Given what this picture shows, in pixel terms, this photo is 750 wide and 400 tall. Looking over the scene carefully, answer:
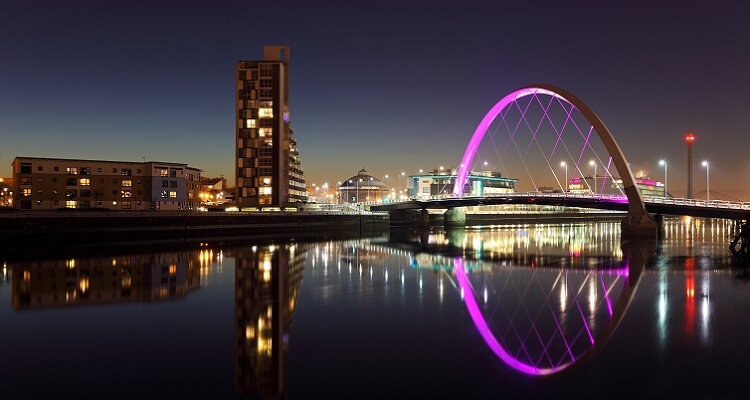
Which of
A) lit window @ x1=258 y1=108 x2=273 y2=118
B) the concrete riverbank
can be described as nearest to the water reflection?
the concrete riverbank

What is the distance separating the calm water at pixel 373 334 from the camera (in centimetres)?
988

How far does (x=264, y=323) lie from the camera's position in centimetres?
1484

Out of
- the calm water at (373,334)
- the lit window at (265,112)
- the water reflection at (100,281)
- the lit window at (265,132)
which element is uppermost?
the lit window at (265,112)

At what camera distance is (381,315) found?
54.0 ft

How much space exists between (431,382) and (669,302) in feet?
40.2

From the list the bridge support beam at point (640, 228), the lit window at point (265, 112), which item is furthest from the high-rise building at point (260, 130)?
the bridge support beam at point (640, 228)

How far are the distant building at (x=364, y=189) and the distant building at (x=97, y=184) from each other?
91542 mm

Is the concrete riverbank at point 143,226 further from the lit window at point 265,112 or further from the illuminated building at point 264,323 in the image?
the illuminated building at point 264,323

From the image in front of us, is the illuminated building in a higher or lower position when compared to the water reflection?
higher

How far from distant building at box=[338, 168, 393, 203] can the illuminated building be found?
143103 mm

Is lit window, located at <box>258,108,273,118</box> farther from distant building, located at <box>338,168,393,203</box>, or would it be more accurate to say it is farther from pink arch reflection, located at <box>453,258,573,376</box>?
distant building, located at <box>338,168,393,203</box>

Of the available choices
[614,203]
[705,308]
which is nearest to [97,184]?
[614,203]

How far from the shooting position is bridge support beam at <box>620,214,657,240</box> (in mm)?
49875

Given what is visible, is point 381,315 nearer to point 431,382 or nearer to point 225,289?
point 431,382
